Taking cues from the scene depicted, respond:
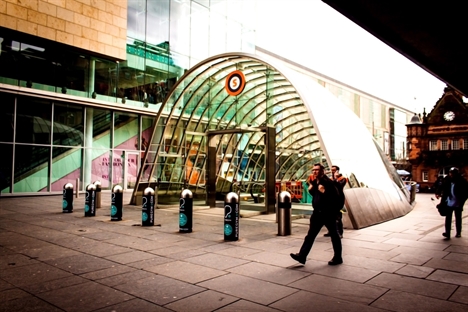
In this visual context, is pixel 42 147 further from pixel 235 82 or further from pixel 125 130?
pixel 235 82

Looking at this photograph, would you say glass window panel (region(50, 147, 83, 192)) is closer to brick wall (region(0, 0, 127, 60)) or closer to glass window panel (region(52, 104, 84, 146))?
glass window panel (region(52, 104, 84, 146))

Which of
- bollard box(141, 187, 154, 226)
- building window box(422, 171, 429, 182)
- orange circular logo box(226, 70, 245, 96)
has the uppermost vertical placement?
orange circular logo box(226, 70, 245, 96)

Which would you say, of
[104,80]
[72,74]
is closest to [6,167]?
[72,74]

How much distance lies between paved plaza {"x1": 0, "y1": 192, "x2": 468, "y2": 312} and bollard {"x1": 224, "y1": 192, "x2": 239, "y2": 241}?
0.89ft

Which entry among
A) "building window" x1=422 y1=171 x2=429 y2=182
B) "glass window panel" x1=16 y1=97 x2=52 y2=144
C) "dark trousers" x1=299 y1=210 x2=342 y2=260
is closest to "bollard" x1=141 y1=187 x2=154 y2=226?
"dark trousers" x1=299 y1=210 x2=342 y2=260

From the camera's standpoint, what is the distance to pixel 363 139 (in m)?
16.2

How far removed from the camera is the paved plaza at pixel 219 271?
4.45 m

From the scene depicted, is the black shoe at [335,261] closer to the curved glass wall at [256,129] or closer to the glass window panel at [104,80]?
the curved glass wall at [256,129]

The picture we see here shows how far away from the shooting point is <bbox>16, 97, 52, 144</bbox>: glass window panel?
65.7ft

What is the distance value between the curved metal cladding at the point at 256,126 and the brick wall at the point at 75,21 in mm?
7773

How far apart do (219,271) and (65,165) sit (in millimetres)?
19303

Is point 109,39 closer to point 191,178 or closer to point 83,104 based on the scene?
point 83,104

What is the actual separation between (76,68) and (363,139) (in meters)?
17.4

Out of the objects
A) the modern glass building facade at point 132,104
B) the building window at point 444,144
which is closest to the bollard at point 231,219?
the modern glass building facade at point 132,104
